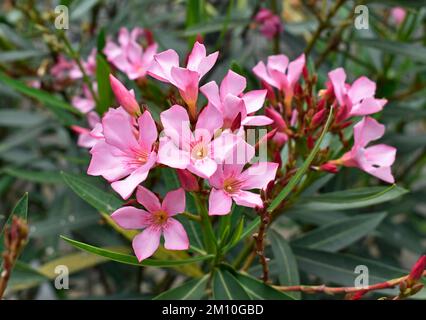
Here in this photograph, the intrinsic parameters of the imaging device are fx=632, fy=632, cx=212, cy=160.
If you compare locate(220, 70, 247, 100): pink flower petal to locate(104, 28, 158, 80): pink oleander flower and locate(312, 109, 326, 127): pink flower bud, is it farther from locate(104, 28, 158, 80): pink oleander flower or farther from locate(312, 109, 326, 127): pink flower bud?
locate(104, 28, 158, 80): pink oleander flower

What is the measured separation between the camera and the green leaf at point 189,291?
2.94 feet

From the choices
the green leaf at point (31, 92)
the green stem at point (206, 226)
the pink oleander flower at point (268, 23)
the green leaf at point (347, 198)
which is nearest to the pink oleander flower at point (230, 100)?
the green stem at point (206, 226)

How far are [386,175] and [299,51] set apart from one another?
0.59m

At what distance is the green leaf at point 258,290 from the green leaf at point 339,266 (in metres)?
0.20

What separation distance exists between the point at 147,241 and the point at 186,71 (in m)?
0.20

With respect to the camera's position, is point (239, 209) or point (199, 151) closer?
point (199, 151)

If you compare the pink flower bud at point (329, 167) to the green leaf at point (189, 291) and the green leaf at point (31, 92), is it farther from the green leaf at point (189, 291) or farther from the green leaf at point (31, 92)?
the green leaf at point (31, 92)

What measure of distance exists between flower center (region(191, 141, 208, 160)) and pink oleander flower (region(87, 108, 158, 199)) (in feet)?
0.15

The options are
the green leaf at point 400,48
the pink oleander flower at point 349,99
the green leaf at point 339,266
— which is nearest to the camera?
the pink oleander flower at point 349,99

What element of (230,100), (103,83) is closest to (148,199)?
Answer: (230,100)

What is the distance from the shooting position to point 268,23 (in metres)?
1.33

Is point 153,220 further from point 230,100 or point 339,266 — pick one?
point 339,266
